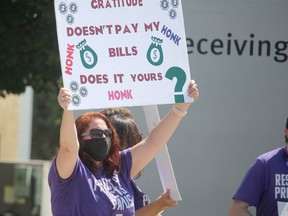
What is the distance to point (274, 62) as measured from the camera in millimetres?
6621

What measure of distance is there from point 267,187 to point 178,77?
1.12 metres

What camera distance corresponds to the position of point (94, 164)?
4.63 m

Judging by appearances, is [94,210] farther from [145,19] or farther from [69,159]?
[145,19]

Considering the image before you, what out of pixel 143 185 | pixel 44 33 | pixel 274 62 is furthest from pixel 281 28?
pixel 44 33

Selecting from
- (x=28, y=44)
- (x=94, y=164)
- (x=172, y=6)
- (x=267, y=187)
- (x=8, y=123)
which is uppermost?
(x=28, y=44)

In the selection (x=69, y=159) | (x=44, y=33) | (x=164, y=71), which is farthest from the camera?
(x=44, y=33)

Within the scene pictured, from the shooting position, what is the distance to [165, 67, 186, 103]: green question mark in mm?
4727

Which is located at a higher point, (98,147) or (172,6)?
(172,6)

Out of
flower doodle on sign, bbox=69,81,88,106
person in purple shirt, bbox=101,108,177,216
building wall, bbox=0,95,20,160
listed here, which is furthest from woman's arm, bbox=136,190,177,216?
building wall, bbox=0,95,20,160

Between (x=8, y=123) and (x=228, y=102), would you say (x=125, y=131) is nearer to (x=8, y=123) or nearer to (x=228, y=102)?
(x=228, y=102)

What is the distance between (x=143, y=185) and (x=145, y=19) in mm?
1913

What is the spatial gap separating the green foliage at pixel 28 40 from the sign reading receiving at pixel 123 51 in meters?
4.97

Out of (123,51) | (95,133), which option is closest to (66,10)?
(123,51)

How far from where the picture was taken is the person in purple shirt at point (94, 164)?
4.41m
